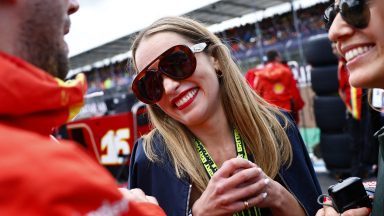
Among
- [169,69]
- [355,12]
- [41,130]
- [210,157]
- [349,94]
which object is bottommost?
[349,94]

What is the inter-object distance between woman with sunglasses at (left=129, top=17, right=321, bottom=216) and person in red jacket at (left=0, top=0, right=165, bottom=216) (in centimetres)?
69

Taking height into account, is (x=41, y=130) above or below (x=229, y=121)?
above

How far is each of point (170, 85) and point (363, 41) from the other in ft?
2.83

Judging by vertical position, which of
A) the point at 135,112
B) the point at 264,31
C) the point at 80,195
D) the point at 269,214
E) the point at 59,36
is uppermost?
the point at 59,36

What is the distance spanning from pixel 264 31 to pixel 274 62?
374 inches

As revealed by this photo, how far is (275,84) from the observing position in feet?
19.9

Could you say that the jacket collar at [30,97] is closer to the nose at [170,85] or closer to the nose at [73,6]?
the nose at [73,6]

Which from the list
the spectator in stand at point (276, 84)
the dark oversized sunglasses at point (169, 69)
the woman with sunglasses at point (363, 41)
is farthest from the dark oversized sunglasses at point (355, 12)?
the spectator in stand at point (276, 84)

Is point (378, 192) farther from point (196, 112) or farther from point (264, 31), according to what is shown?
point (264, 31)

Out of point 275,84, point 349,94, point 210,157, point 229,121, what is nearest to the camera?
point 210,157

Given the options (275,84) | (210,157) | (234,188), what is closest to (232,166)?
(234,188)

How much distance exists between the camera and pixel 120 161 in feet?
20.5

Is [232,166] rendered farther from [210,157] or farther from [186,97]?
[186,97]

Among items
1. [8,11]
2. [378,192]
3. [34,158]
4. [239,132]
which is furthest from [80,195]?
[239,132]
